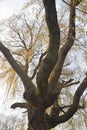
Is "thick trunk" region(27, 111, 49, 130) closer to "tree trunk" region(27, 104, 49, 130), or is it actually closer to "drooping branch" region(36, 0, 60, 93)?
"tree trunk" region(27, 104, 49, 130)

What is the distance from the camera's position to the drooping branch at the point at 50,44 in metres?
4.38

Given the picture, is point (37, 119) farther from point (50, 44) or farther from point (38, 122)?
point (50, 44)

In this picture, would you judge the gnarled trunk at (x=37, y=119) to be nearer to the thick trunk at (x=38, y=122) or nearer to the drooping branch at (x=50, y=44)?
the thick trunk at (x=38, y=122)

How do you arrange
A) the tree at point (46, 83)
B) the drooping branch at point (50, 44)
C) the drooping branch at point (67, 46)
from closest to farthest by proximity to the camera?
the drooping branch at point (50, 44), the tree at point (46, 83), the drooping branch at point (67, 46)

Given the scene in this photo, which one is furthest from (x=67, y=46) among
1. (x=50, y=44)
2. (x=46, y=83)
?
(x=50, y=44)

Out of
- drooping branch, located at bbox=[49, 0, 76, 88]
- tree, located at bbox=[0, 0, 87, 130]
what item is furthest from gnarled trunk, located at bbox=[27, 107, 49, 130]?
drooping branch, located at bbox=[49, 0, 76, 88]

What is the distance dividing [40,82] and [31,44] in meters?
3.61

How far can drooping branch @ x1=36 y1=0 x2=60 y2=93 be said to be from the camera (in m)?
4.38

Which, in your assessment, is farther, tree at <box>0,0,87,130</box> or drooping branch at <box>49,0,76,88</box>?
drooping branch at <box>49,0,76,88</box>

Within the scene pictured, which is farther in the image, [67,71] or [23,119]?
[67,71]

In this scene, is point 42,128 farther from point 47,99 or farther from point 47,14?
point 47,14

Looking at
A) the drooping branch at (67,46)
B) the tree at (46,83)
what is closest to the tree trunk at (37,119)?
the tree at (46,83)

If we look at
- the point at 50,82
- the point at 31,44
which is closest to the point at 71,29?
the point at 50,82

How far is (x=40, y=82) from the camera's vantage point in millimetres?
5520
